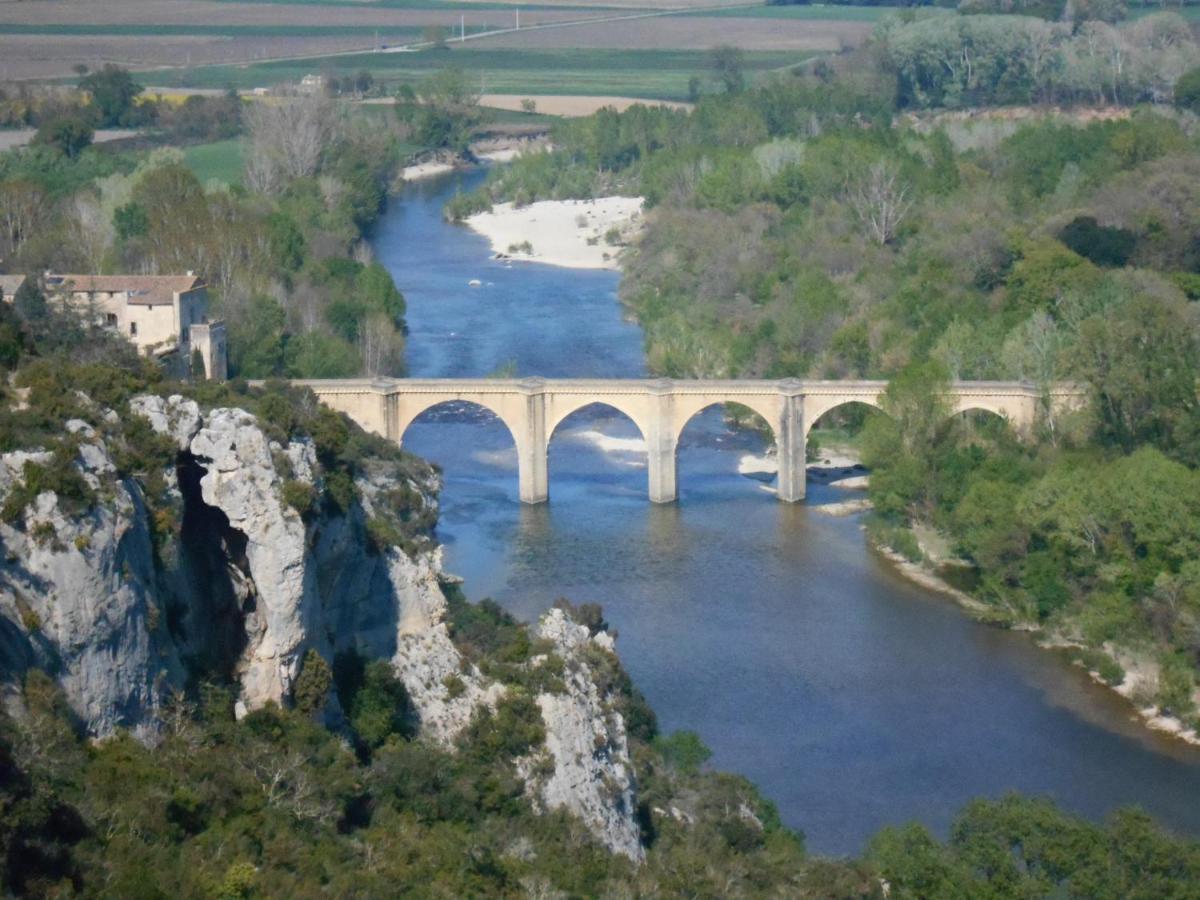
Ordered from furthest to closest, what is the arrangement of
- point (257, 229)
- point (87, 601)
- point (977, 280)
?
1. point (977, 280)
2. point (257, 229)
3. point (87, 601)

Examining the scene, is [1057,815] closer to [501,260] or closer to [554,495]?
[554,495]

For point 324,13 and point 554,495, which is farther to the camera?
point 324,13

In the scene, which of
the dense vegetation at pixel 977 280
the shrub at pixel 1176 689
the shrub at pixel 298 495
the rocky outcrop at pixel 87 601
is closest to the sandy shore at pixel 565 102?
the dense vegetation at pixel 977 280

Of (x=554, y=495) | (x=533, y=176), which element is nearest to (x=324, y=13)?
(x=533, y=176)

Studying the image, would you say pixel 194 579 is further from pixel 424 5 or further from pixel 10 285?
pixel 424 5

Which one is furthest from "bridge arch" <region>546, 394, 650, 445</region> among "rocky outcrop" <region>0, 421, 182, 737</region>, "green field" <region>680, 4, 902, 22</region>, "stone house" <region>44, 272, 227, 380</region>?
"green field" <region>680, 4, 902, 22</region>

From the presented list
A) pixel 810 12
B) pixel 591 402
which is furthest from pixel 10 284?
pixel 810 12
